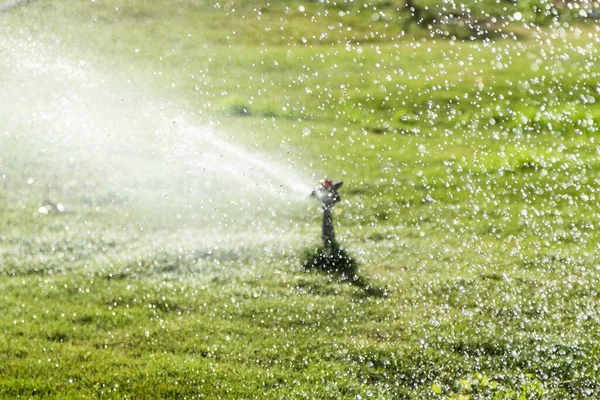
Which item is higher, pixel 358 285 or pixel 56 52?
pixel 56 52

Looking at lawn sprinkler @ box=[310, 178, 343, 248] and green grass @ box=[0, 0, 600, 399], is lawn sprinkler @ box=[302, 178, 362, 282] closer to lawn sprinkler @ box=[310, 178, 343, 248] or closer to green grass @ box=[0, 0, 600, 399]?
lawn sprinkler @ box=[310, 178, 343, 248]

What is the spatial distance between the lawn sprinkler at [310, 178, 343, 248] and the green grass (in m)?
0.27

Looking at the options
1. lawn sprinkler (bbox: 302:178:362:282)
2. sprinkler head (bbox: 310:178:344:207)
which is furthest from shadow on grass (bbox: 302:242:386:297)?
sprinkler head (bbox: 310:178:344:207)

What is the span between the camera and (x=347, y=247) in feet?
22.0

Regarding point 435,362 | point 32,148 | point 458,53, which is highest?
point 458,53

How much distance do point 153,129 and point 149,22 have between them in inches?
186

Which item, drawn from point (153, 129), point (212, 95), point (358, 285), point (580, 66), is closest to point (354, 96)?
point (212, 95)

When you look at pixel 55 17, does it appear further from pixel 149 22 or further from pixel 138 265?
pixel 138 265

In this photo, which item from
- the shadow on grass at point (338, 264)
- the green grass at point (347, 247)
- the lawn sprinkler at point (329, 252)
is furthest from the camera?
the lawn sprinkler at point (329, 252)

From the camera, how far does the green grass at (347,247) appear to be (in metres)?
4.93

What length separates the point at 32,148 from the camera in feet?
29.8

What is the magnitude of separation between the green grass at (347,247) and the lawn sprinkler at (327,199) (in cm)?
27

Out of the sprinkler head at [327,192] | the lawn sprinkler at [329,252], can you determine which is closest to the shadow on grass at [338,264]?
the lawn sprinkler at [329,252]

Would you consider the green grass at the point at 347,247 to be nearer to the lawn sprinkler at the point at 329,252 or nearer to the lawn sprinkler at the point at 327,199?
the lawn sprinkler at the point at 329,252
